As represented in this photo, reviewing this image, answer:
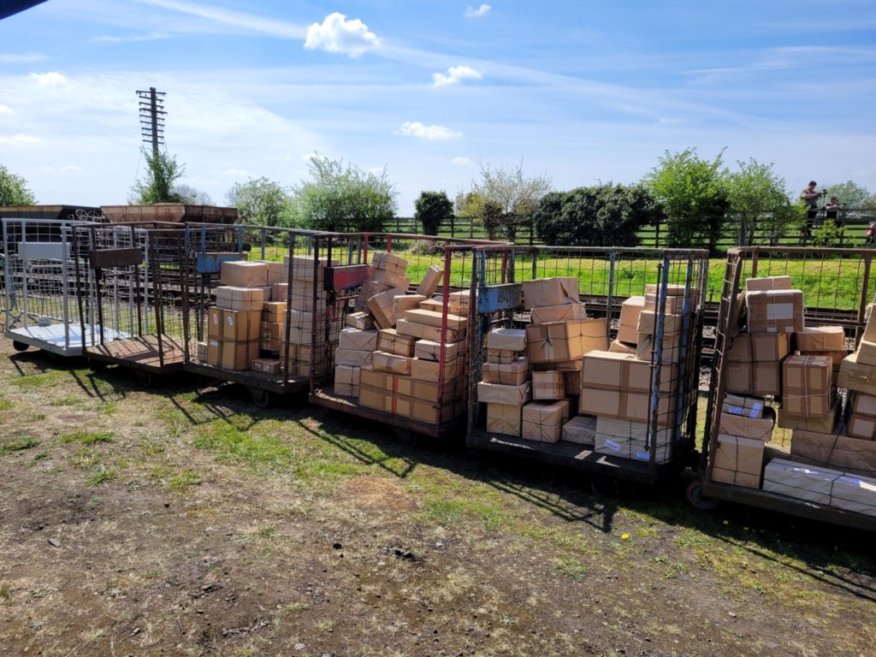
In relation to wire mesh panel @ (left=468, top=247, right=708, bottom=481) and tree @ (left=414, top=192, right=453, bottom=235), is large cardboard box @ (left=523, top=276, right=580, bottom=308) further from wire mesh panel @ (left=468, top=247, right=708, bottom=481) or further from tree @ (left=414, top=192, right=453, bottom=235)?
tree @ (left=414, top=192, right=453, bottom=235)

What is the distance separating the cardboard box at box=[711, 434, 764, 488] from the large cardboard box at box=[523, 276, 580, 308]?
6.44 feet

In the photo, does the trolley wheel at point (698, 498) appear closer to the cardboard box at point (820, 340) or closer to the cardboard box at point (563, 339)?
the cardboard box at point (820, 340)

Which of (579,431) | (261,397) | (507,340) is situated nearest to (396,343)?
(507,340)

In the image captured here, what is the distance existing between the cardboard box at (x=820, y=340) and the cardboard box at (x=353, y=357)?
14.4 feet

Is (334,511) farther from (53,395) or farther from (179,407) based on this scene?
(53,395)

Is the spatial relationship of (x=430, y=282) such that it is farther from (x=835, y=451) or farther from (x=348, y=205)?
(x=348, y=205)

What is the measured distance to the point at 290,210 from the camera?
42.3 metres

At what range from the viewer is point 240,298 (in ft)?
28.5

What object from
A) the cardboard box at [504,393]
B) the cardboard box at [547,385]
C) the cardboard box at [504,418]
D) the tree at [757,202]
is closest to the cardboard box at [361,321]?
the cardboard box at [504,393]

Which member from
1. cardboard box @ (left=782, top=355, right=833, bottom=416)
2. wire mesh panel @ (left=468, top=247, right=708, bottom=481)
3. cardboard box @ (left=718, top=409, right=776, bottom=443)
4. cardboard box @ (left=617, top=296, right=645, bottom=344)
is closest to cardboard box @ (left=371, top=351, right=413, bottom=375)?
wire mesh panel @ (left=468, top=247, right=708, bottom=481)

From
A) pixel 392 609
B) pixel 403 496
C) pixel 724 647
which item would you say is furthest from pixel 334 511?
pixel 724 647

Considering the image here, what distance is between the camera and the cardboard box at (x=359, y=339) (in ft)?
25.2

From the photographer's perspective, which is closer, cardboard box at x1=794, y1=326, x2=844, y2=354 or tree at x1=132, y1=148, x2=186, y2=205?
cardboard box at x1=794, y1=326, x2=844, y2=354

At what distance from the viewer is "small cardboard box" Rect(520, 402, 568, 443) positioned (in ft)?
20.9
